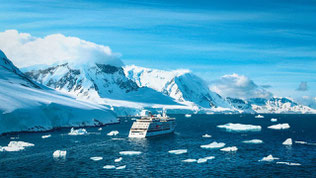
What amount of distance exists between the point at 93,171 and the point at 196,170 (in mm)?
17837

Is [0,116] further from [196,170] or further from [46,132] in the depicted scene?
[196,170]

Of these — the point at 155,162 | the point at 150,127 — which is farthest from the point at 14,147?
the point at 150,127

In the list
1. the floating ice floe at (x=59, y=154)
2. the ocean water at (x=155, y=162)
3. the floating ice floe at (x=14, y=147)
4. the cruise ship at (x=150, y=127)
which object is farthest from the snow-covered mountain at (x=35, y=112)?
the floating ice floe at (x=59, y=154)

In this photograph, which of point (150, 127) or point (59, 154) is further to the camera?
point (150, 127)

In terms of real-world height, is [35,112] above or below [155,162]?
above

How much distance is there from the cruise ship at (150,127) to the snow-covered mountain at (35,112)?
38620 millimetres

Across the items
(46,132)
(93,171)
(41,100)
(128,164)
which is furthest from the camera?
(41,100)

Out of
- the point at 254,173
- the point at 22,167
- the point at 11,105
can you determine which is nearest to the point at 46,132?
the point at 11,105

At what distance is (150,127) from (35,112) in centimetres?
4612

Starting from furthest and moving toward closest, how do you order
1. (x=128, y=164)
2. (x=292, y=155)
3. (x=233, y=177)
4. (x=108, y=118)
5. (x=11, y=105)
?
(x=108, y=118), (x=11, y=105), (x=292, y=155), (x=128, y=164), (x=233, y=177)

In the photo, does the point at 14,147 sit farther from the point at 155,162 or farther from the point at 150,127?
the point at 150,127

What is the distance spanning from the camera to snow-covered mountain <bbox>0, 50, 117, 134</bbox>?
10850cm

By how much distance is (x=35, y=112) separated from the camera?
394ft

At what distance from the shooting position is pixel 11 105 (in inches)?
4414
